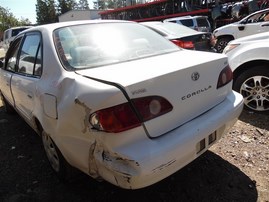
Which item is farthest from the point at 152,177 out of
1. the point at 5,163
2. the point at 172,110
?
the point at 5,163

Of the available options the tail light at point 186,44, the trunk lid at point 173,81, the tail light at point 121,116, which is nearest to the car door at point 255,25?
the tail light at point 186,44

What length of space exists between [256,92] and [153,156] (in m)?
2.85

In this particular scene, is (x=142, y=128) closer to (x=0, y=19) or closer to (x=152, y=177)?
(x=152, y=177)

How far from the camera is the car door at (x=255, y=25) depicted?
10305 mm

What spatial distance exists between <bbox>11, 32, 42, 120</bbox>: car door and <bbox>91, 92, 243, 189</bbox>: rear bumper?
135 centimetres

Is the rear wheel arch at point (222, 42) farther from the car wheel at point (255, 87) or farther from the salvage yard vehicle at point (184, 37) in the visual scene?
the car wheel at point (255, 87)

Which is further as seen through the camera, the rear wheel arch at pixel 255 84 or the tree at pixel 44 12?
the tree at pixel 44 12

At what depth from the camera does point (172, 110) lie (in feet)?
7.70

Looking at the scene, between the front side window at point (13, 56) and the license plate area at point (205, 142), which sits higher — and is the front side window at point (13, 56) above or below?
above

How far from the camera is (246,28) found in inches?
436

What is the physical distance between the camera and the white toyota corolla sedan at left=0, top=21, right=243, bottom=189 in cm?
212

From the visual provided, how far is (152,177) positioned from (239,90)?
2898 mm

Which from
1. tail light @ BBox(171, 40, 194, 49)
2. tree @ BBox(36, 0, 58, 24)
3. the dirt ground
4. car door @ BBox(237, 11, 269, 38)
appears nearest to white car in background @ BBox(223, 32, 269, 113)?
the dirt ground

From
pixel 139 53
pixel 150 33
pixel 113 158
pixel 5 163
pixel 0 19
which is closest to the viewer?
pixel 113 158
